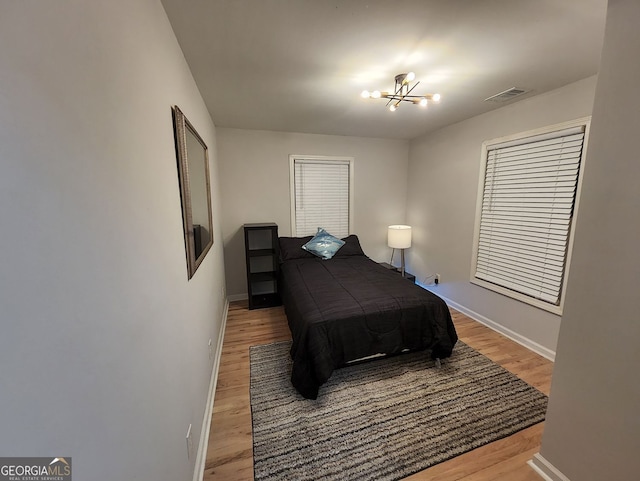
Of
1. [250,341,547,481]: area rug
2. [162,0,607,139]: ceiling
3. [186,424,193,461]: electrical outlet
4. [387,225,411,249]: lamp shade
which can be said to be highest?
[162,0,607,139]: ceiling

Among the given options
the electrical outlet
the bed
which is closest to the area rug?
the bed

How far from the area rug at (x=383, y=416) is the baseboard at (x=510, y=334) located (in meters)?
0.57

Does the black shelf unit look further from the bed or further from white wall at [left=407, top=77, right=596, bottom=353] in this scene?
white wall at [left=407, top=77, right=596, bottom=353]

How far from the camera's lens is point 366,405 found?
6.30 feet

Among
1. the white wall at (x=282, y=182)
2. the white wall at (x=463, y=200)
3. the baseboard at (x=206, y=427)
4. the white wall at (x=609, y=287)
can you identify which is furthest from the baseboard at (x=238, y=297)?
the white wall at (x=609, y=287)

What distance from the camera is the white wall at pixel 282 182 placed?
11.8 feet

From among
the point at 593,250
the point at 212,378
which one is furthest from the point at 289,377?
the point at 593,250

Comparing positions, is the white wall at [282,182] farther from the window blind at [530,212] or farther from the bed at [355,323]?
the window blind at [530,212]

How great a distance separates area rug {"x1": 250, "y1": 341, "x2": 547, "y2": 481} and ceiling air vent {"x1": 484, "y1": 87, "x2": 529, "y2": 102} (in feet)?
8.13

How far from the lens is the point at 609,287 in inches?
45.8

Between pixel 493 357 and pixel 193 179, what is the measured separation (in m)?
3.06

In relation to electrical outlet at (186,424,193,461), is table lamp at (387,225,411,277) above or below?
above

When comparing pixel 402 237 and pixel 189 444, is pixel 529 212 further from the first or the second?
pixel 189 444

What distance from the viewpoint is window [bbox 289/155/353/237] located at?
3.90 metres
